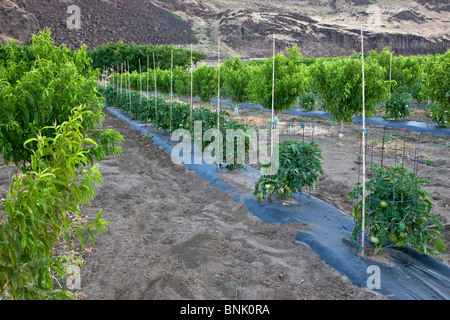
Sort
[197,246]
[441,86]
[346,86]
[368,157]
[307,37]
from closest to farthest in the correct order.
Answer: [197,246] < [368,157] < [441,86] < [346,86] < [307,37]

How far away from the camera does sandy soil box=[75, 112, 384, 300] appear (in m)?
3.71

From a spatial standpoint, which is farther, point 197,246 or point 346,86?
point 346,86

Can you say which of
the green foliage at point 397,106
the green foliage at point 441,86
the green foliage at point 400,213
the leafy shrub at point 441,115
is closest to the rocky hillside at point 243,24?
the green foliage at point 397,106

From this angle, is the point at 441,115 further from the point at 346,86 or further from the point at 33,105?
the point at 33,105

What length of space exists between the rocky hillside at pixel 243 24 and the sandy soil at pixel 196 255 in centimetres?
5739

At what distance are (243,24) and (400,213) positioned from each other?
3405 inches

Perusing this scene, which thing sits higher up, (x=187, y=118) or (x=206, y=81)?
(x=206, y=81)

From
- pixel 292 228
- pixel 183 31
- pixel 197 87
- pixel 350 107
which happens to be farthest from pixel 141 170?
pixel 183 31

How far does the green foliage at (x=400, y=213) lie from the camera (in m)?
3.91

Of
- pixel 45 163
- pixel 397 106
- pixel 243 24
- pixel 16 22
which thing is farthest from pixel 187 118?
pixel 243 24

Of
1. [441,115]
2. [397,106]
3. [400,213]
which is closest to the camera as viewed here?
[400,213]

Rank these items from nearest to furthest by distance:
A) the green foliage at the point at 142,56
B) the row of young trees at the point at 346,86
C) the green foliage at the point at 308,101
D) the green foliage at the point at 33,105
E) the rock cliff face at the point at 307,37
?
the green foliage at the point at 33,105
the row of young trees at the point at 346,86
the green foliage at the point at 308,101
the green foliage at the point at 142,56
the rock cliff face at the point at 307,37

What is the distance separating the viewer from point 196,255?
14.6 ft

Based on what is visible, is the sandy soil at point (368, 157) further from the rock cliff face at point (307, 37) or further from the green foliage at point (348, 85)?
the rock cliff face at point (307, 37)
